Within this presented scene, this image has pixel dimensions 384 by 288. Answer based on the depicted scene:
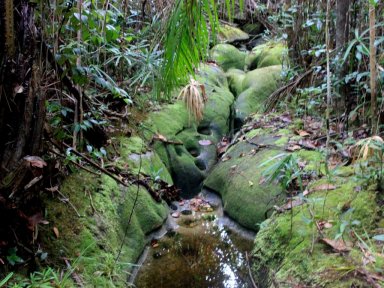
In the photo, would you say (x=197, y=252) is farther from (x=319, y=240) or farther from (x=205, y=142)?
(x=205, y=142)

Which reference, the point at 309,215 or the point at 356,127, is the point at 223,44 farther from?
the point at 309,215

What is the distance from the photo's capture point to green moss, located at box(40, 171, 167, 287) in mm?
2695

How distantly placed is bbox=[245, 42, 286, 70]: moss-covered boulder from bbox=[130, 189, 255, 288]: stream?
4.28m

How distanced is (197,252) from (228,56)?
5.71m

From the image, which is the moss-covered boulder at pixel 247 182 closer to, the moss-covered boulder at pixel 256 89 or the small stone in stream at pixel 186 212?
the small stone in stream at pixel 186 212

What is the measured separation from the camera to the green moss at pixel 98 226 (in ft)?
8.84

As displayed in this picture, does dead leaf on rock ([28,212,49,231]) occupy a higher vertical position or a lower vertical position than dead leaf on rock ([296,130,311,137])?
higher

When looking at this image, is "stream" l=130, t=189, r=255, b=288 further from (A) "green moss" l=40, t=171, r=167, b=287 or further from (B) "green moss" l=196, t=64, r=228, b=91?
(B) "green moss" l=196, t=64, r=228, b=91

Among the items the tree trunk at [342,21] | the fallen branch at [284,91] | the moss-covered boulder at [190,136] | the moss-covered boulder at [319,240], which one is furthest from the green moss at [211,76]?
the moss-covered boulder at [319,240]

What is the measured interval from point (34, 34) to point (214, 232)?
2525 mm

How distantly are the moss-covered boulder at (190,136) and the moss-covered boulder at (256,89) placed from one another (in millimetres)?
250

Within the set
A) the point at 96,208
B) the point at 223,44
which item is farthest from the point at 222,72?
the point at 96,208

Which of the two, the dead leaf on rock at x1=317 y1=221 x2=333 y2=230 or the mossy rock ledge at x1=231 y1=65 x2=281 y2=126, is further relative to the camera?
the mossy rock ledge at x1=231 y1=65 x2=281 y2=126

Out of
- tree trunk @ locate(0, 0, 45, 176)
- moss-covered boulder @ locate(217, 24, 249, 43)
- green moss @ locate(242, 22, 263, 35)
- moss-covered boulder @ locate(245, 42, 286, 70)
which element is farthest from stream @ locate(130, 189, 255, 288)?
green moss @ locate(242, 22, 263, 35)
